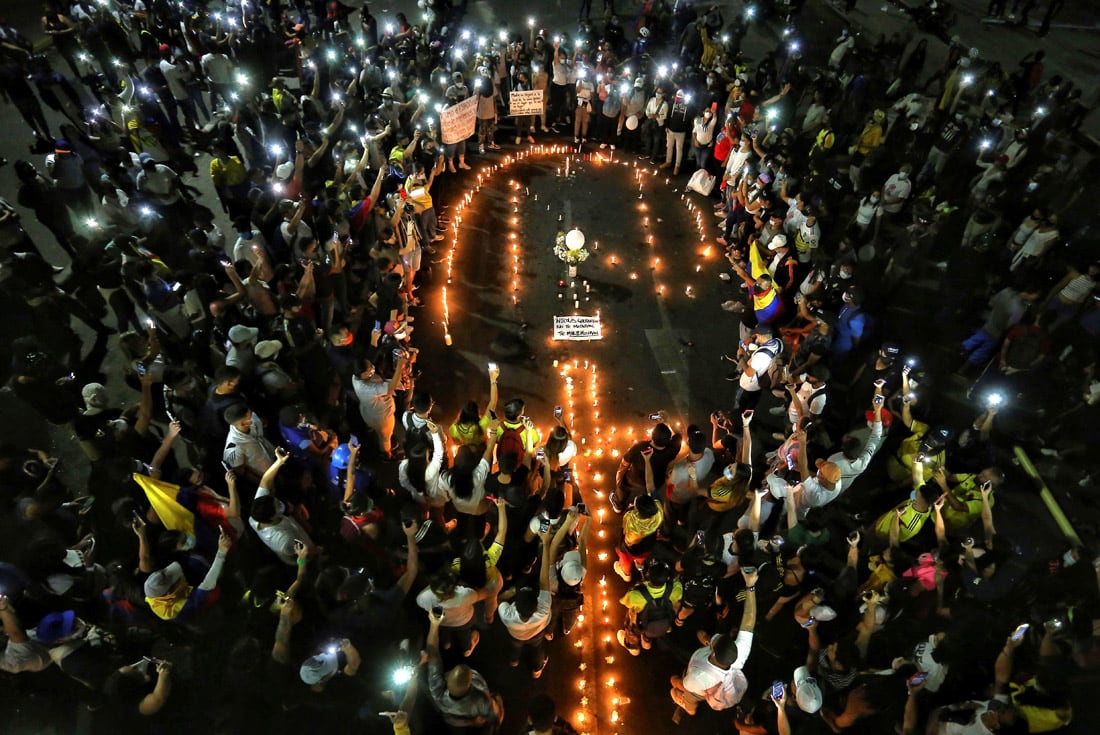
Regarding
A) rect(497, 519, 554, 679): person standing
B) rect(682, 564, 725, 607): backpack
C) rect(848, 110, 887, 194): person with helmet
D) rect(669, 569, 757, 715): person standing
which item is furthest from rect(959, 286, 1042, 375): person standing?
rect(497, 519, 554, 679): person standing

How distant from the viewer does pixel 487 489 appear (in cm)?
621

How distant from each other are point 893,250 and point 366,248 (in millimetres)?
8030

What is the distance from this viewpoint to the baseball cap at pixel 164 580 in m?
5.14

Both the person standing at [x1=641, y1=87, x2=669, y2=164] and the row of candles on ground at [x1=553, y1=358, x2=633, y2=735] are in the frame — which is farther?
the person standing at [x1=641, y1=87, x2=669, y2=164]

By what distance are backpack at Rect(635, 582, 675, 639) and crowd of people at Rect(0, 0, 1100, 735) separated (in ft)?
0.09

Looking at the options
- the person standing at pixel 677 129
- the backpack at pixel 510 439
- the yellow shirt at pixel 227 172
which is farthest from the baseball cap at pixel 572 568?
the person standing at pixel 677 129

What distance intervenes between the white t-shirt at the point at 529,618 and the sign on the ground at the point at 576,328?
4.91m

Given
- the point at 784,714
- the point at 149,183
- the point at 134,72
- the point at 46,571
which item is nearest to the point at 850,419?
the point at 784,714

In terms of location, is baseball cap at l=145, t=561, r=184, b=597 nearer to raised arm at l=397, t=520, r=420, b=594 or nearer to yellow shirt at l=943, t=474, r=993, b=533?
raised arm at l=397, t=520, r=420, b=594

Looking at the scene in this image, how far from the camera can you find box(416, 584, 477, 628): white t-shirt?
17.0ft

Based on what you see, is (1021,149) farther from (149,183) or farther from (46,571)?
(46,571)

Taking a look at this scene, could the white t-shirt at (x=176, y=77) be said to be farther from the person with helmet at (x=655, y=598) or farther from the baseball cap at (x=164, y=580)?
the person with helmet at (x=655, y=598)

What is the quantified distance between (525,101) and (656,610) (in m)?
10.2

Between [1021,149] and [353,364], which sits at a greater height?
[1021,149]
